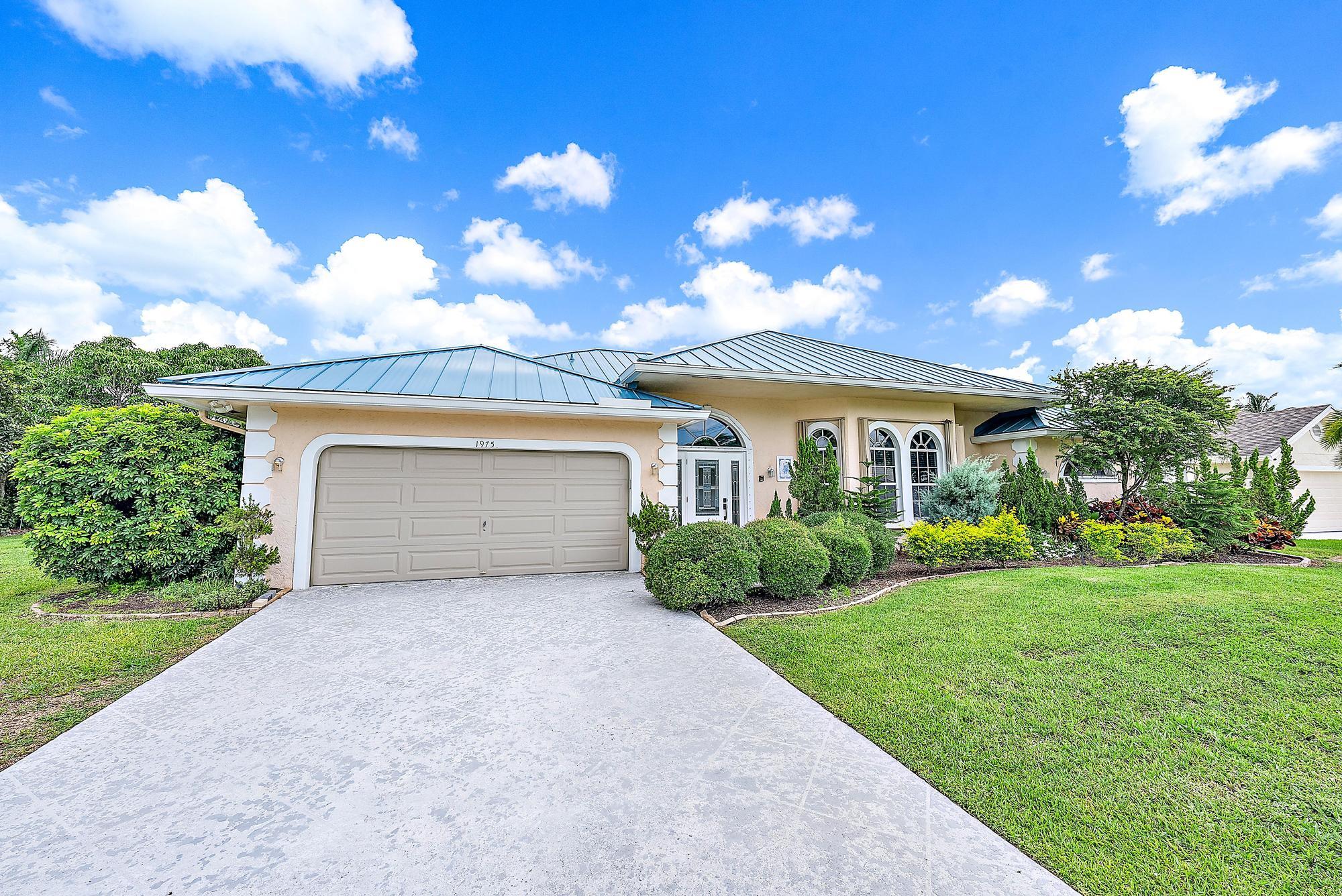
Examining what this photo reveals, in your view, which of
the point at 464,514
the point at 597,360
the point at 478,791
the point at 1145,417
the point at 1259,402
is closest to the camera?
the point at 478,791

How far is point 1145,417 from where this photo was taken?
32.0 feet

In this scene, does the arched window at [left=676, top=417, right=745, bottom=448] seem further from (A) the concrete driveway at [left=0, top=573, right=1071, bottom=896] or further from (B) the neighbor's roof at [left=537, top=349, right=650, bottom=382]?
(A) the concrete driveway at [left=0, top=573, right=1071, bottom=896]

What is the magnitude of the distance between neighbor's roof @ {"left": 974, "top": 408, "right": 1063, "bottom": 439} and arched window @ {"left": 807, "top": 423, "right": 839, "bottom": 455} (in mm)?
4407

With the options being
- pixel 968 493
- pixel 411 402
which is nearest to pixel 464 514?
pixel 411 402

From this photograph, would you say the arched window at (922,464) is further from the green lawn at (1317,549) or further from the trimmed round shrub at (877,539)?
the green lawn at (1317,549)

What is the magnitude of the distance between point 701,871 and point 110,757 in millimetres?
3456

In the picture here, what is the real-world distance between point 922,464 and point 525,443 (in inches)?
339

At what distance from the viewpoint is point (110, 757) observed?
A: 2.89 meters

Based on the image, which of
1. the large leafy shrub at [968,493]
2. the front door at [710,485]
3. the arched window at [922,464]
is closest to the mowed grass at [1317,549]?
the large leafy shrub at [968,493]

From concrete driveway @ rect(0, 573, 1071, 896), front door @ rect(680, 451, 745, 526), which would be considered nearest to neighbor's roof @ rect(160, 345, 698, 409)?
front door @ rect(680, 451, 745, 526)

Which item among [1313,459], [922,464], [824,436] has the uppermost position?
[824,436]

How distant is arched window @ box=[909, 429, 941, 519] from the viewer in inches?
438

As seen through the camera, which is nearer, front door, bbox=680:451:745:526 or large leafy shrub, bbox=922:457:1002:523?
large leafy shrub, bbox=922:457:1002:523

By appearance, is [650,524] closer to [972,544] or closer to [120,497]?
[972,544]
